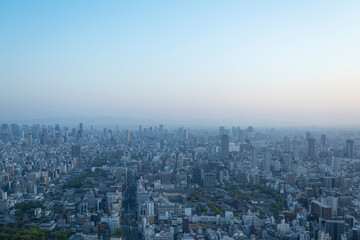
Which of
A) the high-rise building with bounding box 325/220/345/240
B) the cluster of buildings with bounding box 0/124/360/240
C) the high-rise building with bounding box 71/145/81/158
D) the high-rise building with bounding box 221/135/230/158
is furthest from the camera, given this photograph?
the high-rise building with bounding box 221/135/230/158

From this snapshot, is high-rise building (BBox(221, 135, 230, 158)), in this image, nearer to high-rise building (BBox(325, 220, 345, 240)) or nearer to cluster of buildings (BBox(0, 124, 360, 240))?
cluster of buildings (BBox(0, 124, 360, 240))

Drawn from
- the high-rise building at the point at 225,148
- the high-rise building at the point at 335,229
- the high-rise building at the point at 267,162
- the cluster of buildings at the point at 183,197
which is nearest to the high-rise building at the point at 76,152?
the cluster of buildings at the point at 183,197

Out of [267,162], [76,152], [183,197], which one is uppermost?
[76,152]

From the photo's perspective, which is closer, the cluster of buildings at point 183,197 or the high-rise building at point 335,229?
the high-rise building at point 335,229

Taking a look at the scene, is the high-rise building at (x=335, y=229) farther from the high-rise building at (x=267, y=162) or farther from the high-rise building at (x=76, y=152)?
the high-rise building at (x=76, y=152)

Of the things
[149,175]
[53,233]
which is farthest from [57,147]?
[53,233]

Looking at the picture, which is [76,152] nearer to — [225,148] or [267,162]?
[225,148]

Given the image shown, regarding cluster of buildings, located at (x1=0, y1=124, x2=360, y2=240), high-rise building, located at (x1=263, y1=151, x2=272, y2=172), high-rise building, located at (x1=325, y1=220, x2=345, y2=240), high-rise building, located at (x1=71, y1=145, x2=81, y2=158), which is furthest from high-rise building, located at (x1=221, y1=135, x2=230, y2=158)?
high-rise building, located at (x1=325, y1=220, x2=345, y2=240)

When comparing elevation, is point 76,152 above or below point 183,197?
above

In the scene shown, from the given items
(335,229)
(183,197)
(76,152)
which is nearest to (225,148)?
(76,152)

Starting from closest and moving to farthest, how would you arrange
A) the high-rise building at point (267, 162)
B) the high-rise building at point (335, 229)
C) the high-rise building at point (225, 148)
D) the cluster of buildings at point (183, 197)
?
the high-rise building at point (335, 229) → the cluster of buildings at point (183, 197) → the high-rise building at point (267, 162) → the high-rise building at point (225, 148)

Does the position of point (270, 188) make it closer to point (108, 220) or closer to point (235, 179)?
point (235, 179)
